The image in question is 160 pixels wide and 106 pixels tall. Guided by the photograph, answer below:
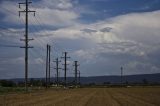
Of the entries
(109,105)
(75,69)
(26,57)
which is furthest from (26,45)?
(75,69)

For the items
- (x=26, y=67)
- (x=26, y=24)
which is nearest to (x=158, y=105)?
(x=26, y=67)

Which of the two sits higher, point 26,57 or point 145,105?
point 26,57

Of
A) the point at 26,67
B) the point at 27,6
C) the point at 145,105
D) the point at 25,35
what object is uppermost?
the point at 27,6

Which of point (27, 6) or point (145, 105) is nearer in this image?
point (145, 105)

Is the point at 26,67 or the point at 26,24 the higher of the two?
the point at 26,24

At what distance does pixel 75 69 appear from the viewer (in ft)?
552

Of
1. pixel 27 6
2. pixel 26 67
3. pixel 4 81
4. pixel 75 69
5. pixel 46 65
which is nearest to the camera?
pixel 26 67

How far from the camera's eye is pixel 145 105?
3338 cm

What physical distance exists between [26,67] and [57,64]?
7277cm

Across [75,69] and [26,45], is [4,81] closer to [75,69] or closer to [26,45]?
[75,69]

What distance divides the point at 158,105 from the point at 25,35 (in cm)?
3755

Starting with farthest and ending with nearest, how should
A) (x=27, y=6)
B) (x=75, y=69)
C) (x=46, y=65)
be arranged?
1. (x=75, y=69)
2. (x=46, y=65)
3. (x=27, y=6)

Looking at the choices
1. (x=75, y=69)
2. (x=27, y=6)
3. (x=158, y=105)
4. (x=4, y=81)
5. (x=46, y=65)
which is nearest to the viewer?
(x=158, y=105)

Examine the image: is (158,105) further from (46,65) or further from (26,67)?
(46,65)
